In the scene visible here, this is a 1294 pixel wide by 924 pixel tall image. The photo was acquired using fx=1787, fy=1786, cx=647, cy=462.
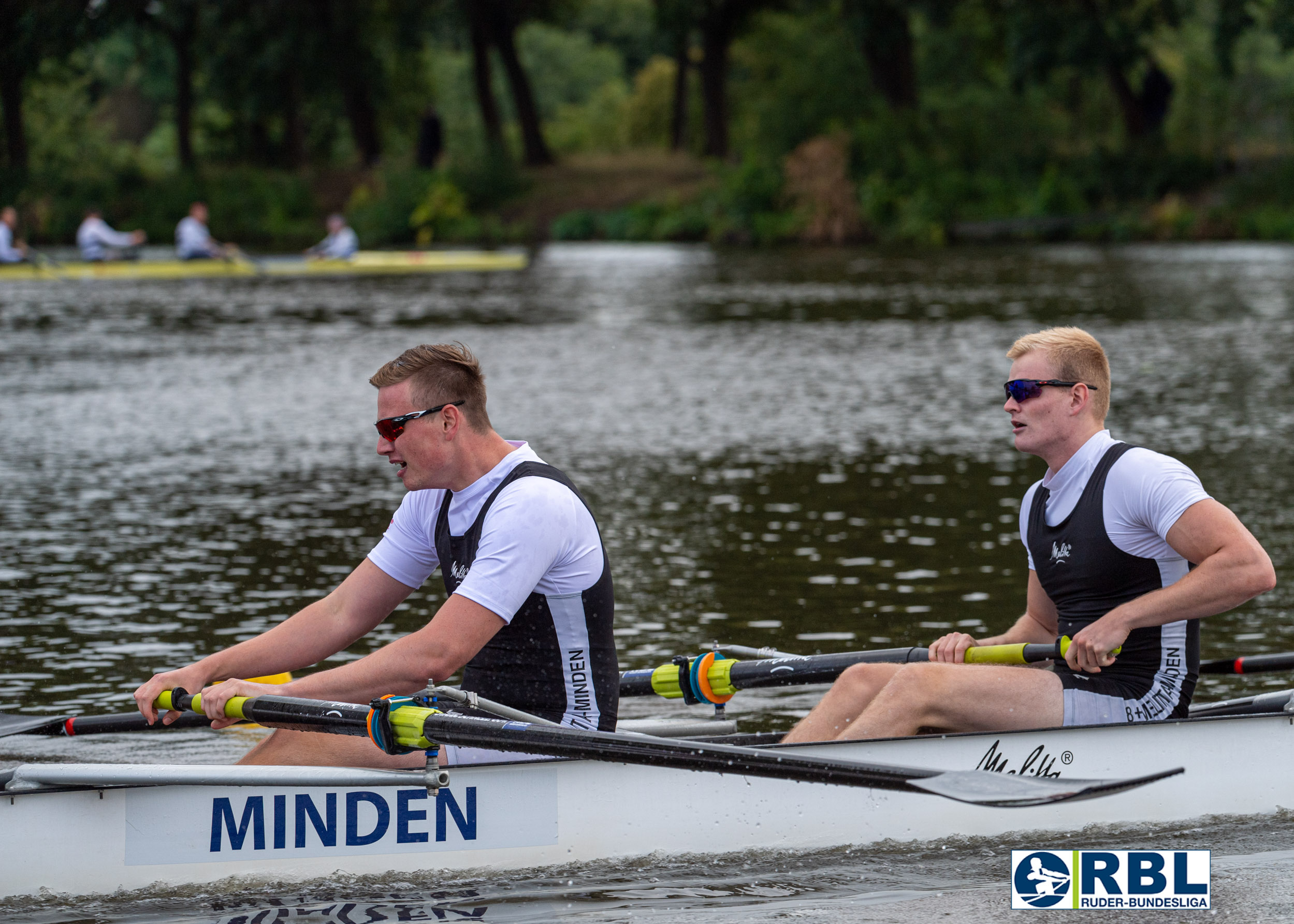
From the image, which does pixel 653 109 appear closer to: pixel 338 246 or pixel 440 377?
pixel 338 246

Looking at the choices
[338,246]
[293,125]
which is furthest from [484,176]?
[338,246]

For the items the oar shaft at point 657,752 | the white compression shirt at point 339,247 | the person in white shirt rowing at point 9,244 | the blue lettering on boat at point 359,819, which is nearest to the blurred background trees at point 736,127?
the person in white shirt rowing at point 9,244

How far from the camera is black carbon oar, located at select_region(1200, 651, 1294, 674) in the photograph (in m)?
6.53

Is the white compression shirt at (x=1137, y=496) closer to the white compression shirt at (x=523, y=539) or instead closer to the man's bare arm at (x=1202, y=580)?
the man's bare arm at (x=1202, y=580)

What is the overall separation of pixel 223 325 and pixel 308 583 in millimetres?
18487

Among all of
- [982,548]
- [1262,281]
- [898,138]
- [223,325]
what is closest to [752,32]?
[898,138]

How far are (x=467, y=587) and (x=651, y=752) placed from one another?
2.35 ft

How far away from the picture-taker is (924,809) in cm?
586

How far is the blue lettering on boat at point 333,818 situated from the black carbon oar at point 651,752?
0.99ft

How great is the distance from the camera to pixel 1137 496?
17.9 feet

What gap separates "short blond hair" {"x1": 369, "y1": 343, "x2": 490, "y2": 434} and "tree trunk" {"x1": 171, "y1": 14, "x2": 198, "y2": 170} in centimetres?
5528

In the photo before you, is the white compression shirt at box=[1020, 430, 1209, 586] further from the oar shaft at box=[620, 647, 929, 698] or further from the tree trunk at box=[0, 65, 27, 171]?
the tree trunk at box=[0, 65, 27, 171]

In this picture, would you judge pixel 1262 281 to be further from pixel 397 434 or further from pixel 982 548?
pixel 397 434

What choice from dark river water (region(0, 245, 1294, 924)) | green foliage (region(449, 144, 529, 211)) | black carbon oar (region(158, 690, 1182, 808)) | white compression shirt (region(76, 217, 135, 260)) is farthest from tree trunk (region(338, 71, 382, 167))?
black carbon oar (region(158, 690, 1182, 808))
